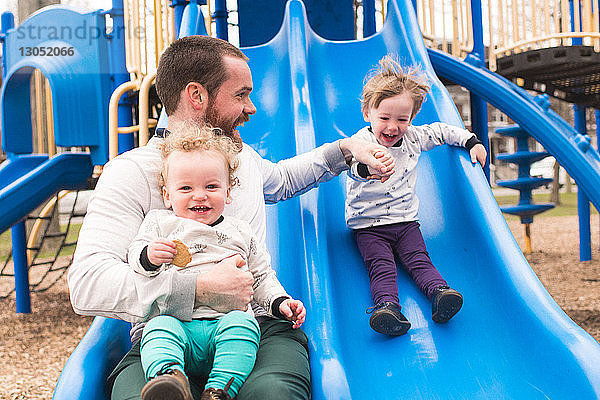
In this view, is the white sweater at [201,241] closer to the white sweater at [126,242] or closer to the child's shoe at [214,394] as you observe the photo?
the white sweater at [126,242]

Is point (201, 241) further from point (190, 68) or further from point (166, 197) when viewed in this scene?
point (190, 68)

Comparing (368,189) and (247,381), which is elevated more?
(368,189)

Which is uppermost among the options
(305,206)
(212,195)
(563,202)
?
(212,195)

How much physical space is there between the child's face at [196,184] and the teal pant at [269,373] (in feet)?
1.38

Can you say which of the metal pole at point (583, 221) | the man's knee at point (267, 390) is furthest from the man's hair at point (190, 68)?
the metal pole at point (583, 221)

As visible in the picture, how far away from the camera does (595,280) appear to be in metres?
6.48

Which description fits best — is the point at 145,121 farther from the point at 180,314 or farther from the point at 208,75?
the point at 180,314

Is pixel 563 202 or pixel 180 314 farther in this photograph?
pixel 563 202

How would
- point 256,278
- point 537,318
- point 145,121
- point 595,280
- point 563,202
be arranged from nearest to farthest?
point 256,278, point 537,318, point 145,121, point 595,280, point 563,202

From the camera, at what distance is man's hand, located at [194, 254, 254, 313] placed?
1.67 m

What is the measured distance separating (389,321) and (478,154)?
1.07 meters

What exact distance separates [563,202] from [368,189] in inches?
774

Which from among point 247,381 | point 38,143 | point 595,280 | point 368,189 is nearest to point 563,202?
point 595,280

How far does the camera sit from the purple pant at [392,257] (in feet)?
7.91
